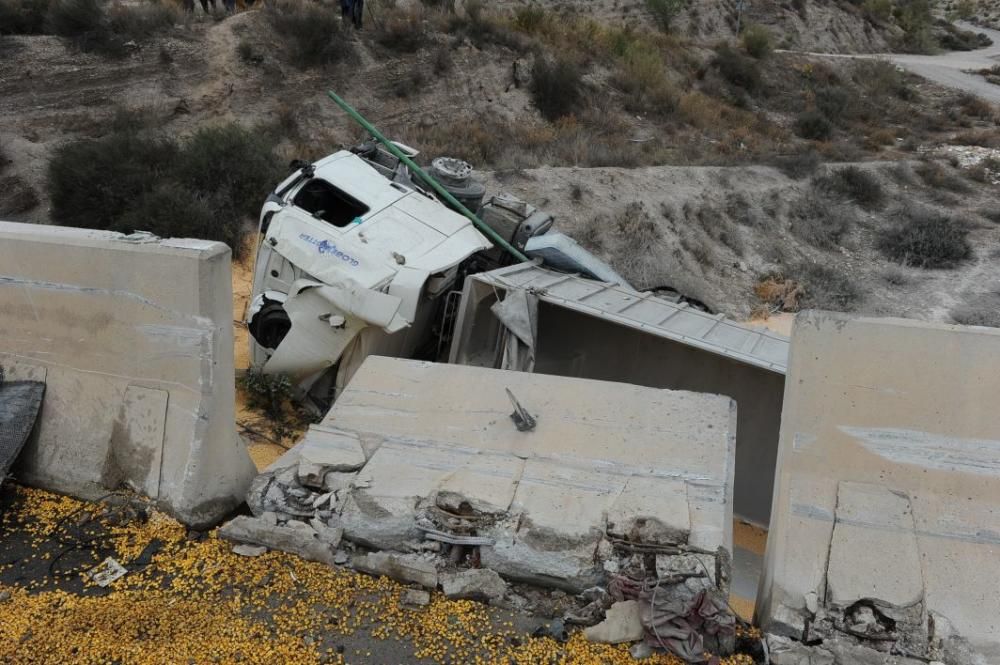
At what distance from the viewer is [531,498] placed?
179 inches

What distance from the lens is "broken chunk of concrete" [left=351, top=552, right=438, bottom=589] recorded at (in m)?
4.25

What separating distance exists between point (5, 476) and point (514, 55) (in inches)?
804

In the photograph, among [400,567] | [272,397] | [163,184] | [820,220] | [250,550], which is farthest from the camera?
[820,220]

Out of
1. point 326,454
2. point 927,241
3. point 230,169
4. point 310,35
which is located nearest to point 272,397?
point 326,454

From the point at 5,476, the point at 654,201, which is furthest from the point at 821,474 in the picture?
the point at 654,201

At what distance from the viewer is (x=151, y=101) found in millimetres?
17750

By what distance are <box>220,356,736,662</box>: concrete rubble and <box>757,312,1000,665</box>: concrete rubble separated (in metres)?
0.43

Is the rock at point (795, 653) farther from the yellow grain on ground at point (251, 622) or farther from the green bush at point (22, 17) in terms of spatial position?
the green bush at point (22, 17)

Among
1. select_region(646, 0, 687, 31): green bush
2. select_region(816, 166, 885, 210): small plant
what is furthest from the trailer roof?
select_region(646, 0, 687, 31): green bush

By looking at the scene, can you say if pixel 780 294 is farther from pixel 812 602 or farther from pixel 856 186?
pixel 812 602

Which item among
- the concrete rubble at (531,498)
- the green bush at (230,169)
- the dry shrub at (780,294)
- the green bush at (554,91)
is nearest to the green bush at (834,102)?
the green bush at (554,91)

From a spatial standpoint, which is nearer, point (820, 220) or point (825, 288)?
point (825, 288)

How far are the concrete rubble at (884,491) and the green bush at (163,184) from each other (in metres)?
10.3

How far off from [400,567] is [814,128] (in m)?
24.5
